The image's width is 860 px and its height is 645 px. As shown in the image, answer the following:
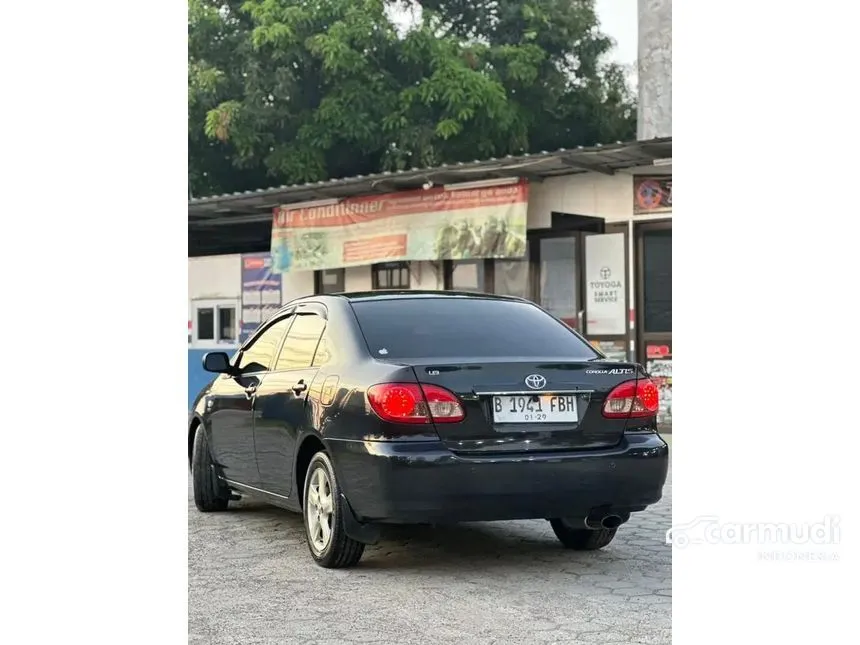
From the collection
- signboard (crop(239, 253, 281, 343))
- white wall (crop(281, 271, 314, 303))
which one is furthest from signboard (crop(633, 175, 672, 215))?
signboard (crop(239, 253, 281, 343))

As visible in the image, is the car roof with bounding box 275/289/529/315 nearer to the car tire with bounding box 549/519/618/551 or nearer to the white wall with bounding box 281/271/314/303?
the car tire with bounding box 549/519/618/551

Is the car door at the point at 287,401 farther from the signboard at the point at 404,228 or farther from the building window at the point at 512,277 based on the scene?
the building window at the point at 512,277

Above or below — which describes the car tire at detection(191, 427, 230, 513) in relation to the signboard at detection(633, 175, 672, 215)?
below

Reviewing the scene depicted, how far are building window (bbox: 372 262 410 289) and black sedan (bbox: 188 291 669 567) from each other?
10.7m

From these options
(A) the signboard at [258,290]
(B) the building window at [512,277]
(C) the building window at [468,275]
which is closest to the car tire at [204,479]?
(B) the building window at [512,277]

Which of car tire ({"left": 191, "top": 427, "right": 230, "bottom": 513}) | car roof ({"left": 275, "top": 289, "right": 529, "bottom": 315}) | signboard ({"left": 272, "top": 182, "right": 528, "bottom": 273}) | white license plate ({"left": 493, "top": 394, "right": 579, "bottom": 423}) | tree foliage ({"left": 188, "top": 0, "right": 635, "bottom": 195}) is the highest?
tree foliage ({"left": 188, "top": 0, "right": 635, "bottom": 195})

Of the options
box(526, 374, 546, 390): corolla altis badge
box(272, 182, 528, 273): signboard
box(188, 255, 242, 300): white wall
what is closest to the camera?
box(526, 374, 546, 390): corolla altis badge

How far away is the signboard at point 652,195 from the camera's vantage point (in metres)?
15.2

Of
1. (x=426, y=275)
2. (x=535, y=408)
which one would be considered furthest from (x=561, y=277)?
(x=535, y=408)

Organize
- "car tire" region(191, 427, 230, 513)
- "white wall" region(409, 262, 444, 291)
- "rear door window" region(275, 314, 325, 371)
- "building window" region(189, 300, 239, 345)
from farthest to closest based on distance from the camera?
1. "building window" region(189, 300, 239, 345)
2. "white wall" region(409, 262, 444, 291)
3. "car tire" region(191, 427, 230, 513)
4. "rear door window" region(275, 314, 325, 371)

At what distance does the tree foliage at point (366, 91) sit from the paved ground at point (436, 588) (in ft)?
64.5

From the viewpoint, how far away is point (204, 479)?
898cm

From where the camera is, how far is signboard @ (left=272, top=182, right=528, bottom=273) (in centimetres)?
1608
